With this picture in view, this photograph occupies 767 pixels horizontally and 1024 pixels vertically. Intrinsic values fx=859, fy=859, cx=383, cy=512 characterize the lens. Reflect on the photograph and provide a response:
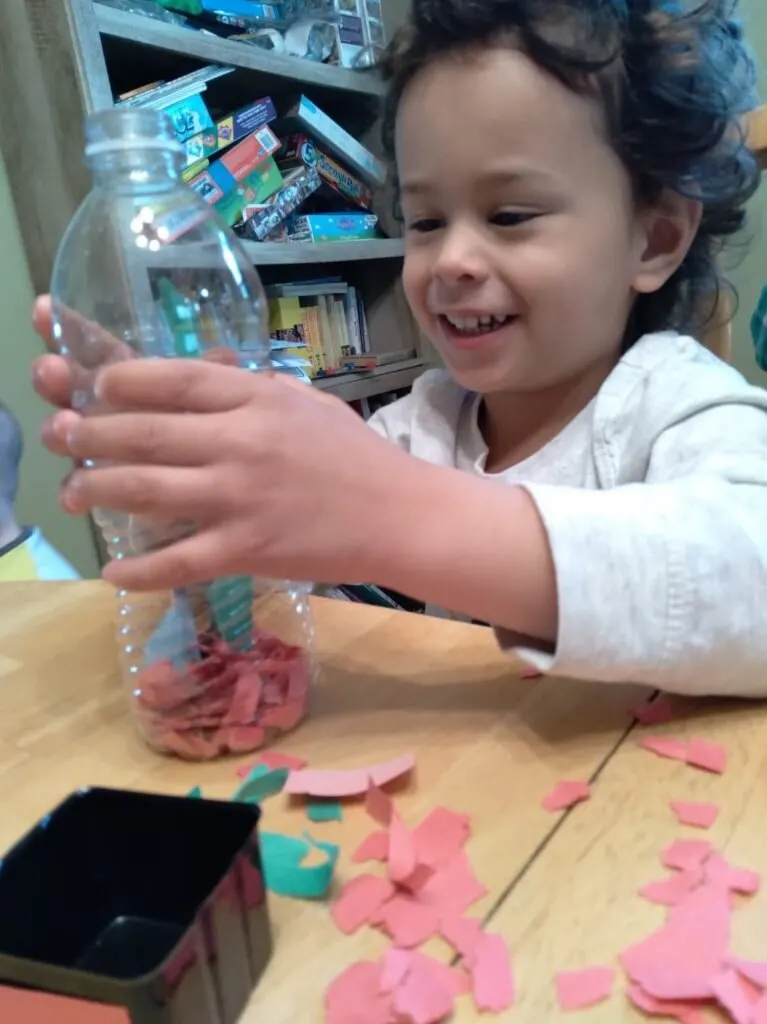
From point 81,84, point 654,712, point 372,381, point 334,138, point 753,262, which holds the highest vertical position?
point 81,84

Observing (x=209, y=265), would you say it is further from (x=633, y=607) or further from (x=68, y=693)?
(x=633, y=607)

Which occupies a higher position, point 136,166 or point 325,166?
Result: point 136,166

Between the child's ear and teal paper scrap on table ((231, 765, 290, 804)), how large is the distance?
1.85 ft

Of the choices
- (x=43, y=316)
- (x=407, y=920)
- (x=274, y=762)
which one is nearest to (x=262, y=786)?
(x=274, y=762)

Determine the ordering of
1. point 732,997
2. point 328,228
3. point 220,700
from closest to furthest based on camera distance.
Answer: point 732,997 → point 220,700 → point 328,228

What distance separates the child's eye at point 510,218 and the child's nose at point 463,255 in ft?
0.07

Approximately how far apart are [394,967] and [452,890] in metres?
0.05

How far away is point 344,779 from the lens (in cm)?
46

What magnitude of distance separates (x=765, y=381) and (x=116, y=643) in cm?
170

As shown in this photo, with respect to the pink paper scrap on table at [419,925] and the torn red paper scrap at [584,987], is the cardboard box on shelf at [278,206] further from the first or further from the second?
the torn red paper scrap at [584,987]

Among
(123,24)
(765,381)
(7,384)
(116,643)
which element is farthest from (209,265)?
(765,381)

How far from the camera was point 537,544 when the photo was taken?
0.46 metres

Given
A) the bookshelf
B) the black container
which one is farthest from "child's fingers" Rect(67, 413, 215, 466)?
the bookshelf

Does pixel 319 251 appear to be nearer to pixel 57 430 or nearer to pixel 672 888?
pixel 57 430
